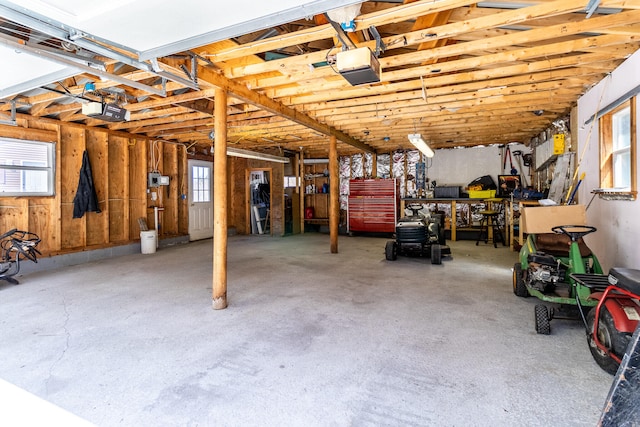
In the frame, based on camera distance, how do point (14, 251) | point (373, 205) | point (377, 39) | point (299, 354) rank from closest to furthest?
point (299, 354) < point (377, 39) < point (14, 251) < point (373, 205)

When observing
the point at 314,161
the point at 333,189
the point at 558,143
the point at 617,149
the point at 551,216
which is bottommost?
the point at 551,216

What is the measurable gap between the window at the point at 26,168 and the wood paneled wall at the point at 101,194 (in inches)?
4.0

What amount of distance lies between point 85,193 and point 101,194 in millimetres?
389

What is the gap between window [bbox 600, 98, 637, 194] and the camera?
134 inches

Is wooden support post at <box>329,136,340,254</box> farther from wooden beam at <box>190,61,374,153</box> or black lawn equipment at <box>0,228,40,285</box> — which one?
black lawn equipment at <box>0,228,40,285</box>

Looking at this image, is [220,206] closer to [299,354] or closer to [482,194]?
[299,354]

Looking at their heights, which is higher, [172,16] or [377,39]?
[377,39]

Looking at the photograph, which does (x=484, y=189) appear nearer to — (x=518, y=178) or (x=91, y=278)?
(x=518, y=178)

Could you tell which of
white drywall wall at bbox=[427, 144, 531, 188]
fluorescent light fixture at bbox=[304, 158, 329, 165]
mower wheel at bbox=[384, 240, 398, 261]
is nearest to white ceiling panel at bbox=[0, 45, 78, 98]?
mower wheel at bbox=[384, 240, 398, 261]

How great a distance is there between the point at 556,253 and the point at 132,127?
745cm

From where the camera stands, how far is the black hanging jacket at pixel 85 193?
6117mm

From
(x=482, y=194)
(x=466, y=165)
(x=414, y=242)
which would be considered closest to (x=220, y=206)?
(x=414, y=242)

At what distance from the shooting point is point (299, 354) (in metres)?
2.46

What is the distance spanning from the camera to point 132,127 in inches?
264
